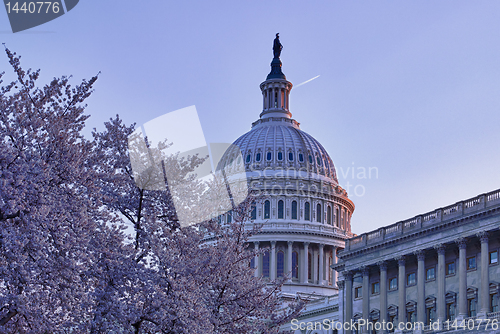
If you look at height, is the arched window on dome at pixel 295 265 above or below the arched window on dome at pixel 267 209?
below

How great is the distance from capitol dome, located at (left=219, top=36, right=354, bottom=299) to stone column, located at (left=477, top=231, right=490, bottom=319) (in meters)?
58.1

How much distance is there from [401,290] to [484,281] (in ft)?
30.8

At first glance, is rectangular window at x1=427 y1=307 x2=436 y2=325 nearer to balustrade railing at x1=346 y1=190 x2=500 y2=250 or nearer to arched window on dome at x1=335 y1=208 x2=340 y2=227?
balustrade railing at x1=346 y1=190 x2=500 y2=250

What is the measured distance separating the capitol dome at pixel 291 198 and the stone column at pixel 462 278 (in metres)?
55.9

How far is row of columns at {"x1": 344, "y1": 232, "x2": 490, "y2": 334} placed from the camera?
50656 millimetres

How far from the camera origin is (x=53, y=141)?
1798 centimetres

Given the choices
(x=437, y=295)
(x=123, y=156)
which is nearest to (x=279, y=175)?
(x=437, y=295)

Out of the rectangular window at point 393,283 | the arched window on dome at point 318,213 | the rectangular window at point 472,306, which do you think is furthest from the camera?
the arched window on dome at point 318,213

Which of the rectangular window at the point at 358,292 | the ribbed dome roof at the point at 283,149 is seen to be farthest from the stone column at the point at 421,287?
the ribbed dome roof at the point at 283,149

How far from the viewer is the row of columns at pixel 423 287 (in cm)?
5066

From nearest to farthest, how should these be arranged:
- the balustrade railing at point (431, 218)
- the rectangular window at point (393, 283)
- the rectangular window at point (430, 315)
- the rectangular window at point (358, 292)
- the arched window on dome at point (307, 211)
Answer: the balustrade railing at point (431, 218) → the rectangular window at point (430, 315) → the rectangular window at point (393, 283) → the rectangular window at point (358, 292) → the arched window on dome at point (307, 211)

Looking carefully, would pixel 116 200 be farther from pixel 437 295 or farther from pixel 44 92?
pixel 437 295

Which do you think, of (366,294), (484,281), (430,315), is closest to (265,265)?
(366,294)

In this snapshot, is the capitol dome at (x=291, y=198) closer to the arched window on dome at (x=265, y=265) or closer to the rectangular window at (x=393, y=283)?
the arched window on dome at (x=265, y=265)
